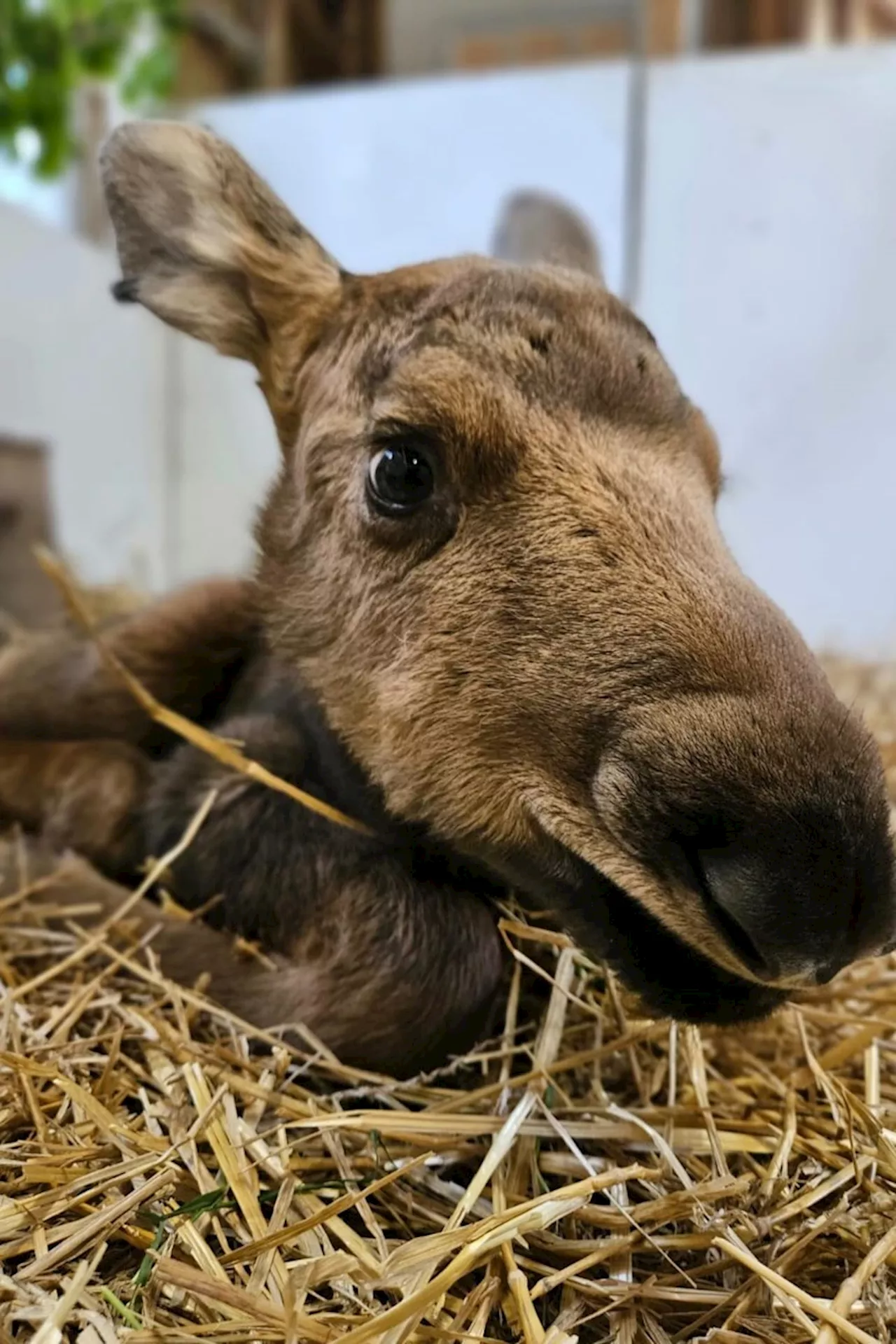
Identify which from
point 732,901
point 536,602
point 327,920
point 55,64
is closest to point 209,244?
point 536,602

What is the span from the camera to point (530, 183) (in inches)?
194

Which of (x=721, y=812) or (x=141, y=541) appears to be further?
(x=141, y=541)

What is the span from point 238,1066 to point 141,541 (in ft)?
13.6

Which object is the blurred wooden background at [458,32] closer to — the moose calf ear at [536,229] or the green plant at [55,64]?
the green plant at [55,64]

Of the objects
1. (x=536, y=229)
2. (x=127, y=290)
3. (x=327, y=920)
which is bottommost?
(x=327, y=920)

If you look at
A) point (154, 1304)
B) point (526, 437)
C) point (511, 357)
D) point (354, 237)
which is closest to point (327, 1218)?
point (154, 1304)

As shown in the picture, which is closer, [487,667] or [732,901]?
[732,901]

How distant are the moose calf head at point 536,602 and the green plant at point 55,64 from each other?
299cm

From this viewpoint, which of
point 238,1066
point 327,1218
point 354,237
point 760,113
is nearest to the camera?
point 327,1218

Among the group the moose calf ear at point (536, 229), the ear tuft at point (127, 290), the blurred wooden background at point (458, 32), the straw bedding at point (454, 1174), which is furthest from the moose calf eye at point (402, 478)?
the blurred wooden background at point (458, 32)

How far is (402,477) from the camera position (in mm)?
1487

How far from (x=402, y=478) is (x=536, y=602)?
0.95 feet

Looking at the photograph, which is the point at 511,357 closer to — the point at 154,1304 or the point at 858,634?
the point at 154,1304

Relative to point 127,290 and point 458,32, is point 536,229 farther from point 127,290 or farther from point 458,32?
point 458,32
